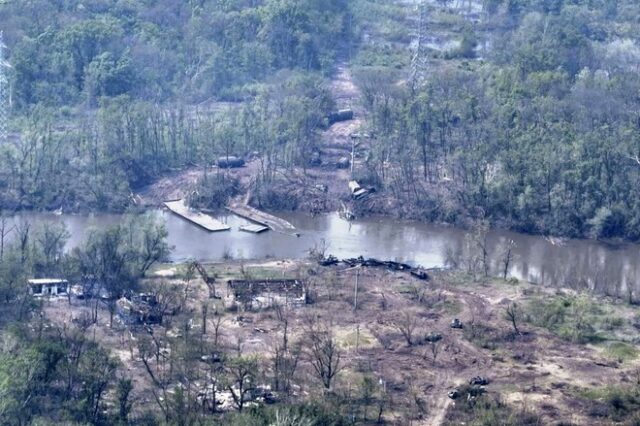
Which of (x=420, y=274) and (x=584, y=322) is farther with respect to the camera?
(x=420, y=274)

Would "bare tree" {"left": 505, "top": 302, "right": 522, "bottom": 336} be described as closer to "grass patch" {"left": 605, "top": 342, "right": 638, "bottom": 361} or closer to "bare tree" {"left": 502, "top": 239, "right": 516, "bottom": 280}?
"grass patch" {"left": 605, "top": 342, "right": 638, "bottom": 361}

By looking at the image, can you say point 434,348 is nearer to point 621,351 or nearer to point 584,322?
point 584,322

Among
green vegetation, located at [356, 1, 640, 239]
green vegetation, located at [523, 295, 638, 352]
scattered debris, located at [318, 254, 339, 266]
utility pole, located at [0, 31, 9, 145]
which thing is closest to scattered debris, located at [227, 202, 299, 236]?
scattered debris, located at [318, 254, 339, 266]

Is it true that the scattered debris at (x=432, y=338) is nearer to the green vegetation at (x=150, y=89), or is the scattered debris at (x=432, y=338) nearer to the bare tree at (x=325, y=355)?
the bare tree at (x=325, y=355)

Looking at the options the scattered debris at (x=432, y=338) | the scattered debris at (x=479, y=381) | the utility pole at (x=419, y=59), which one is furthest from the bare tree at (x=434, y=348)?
the utility pole at (x=419, y=59)

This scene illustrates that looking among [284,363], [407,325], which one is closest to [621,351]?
[407,325]

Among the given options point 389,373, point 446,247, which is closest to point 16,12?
point 446,247
